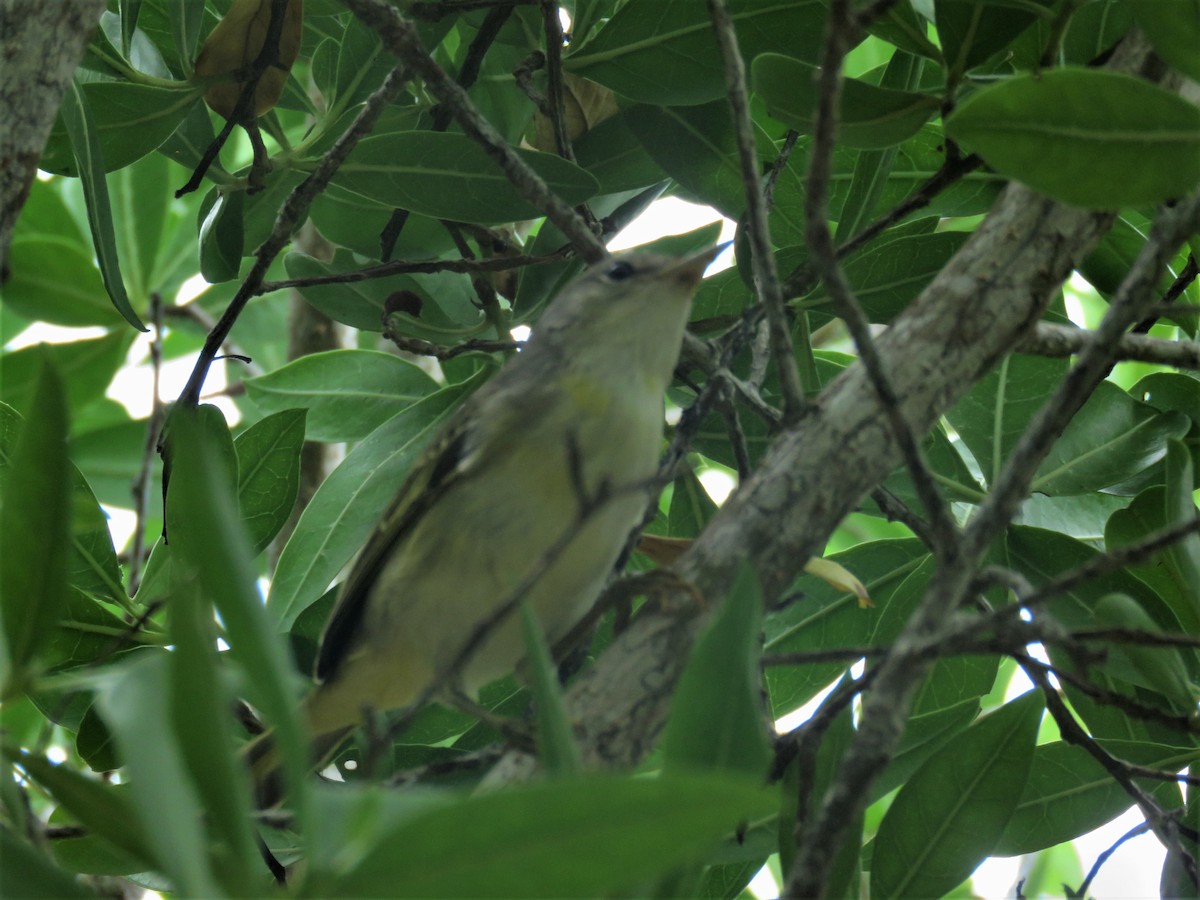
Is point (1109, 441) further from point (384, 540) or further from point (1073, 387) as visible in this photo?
point (384, 540)

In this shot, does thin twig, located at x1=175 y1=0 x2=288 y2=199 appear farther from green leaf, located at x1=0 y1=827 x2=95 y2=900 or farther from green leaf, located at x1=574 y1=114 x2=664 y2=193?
green leaf, located at x1=0 y1=827 x2=95 y2=900

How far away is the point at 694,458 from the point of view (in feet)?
10.1

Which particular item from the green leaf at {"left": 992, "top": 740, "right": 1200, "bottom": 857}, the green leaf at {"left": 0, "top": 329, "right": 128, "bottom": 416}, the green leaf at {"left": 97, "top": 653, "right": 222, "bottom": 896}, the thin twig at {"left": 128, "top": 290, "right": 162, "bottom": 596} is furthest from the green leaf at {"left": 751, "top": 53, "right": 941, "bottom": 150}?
the green leaf at {"left": 0, "top": 329, "right": 128, "bottom": 416}

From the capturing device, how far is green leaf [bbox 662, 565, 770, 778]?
1221mm

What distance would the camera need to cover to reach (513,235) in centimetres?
333

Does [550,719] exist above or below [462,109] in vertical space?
below

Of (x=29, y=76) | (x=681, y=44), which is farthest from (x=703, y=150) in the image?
(x=29, y=76)

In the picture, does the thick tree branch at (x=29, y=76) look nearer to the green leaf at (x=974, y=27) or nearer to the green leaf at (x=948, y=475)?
the green leaf at (x=974, y=27)

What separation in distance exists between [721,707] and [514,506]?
928 mm

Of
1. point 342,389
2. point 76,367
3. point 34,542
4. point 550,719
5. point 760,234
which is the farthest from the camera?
point 76,367

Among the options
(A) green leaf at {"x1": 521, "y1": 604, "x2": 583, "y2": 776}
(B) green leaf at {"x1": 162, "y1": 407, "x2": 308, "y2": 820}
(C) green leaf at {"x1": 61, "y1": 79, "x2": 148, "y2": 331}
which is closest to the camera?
(B) green leaf at {"x1": 162, "y1": 407, "x2": 308, "y2": 820}

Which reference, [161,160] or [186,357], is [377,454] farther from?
[186,357]

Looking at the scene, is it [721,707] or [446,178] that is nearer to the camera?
[721,707]

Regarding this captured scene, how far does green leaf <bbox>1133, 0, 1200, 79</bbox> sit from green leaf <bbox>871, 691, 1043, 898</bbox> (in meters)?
1.01
